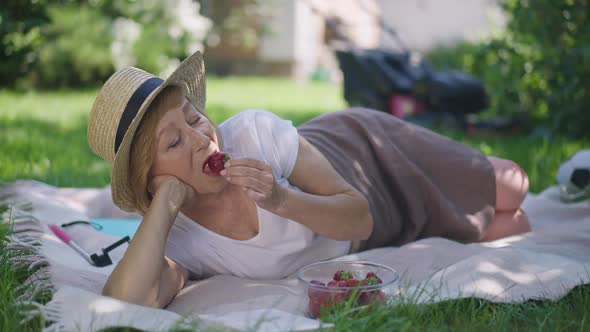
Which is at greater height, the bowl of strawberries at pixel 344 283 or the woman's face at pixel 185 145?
the woman's face at pixel 185 145

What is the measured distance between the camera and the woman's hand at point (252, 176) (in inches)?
81.7

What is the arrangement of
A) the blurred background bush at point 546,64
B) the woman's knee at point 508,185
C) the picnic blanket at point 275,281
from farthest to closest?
1. the blurred background bush at point 546,64
2. the woman's knee at point 508,185
3. the picnic blanket at point 275,281

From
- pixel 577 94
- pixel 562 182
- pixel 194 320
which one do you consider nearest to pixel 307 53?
pixel 577 94

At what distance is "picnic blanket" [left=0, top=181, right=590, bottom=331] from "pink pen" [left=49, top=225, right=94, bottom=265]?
31mm

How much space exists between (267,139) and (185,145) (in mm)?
393

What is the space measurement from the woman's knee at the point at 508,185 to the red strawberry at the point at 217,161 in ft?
4.84

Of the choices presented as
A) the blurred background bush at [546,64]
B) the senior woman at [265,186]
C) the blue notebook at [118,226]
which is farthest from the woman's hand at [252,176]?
the blurred background bush at [546,64]

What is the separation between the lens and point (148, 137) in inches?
87.8

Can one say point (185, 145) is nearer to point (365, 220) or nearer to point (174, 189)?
point (174, 189)

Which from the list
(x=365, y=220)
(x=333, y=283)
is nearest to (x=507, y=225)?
(x=365, y=220)

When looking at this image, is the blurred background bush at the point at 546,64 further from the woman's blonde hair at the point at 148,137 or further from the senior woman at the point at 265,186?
the woman's blonde hair at the point at 148,137

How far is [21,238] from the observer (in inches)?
111

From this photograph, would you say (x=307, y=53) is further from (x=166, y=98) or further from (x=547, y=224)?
(x=166, y=98)

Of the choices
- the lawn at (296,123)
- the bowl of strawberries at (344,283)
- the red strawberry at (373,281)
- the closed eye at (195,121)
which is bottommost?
the lawn at (296,123)
